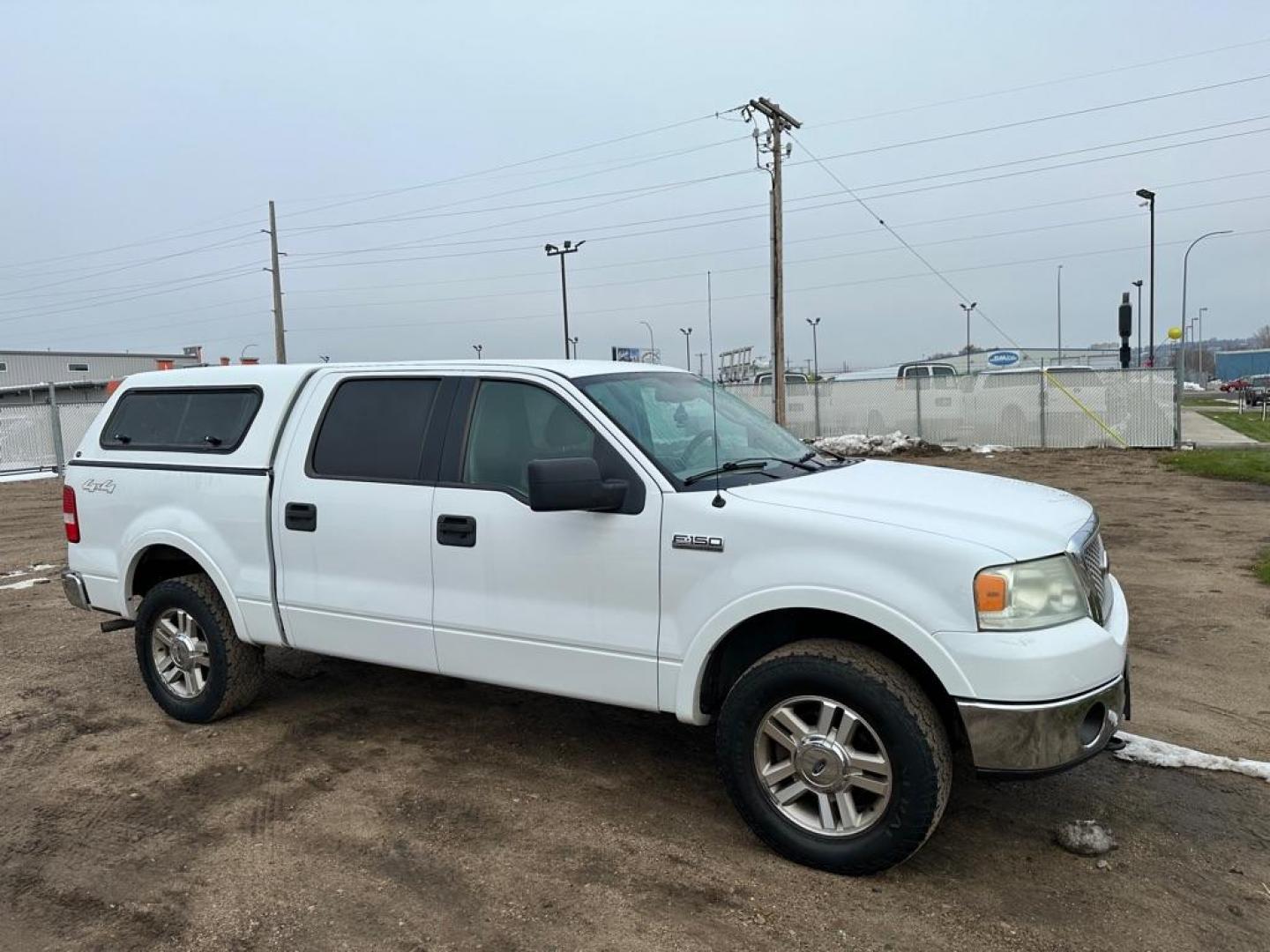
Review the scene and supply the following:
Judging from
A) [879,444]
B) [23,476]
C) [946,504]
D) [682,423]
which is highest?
[682,423]

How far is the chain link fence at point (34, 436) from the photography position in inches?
792

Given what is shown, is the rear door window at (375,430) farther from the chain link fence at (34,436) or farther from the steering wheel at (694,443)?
the chain link fence at (34,436)

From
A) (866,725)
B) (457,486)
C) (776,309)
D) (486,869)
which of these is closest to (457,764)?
(486,869)

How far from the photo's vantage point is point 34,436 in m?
20.5

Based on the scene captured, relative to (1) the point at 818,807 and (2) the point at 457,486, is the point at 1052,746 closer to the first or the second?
(1) the point at 818,807

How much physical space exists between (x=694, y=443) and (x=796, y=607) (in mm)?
944

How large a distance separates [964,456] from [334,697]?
1848 cm

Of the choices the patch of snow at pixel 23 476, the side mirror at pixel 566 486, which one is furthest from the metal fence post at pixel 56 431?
the side mirror at pixel 566 486

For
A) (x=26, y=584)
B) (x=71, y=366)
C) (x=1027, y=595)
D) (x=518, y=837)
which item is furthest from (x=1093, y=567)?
(x=71, y=366)

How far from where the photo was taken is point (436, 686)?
5.61m

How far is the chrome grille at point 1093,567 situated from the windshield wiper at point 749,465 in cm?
114

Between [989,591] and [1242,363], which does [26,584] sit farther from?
[1242,363]

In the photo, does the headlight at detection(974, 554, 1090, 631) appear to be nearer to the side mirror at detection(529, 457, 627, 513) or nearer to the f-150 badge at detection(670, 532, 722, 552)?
the f-150 badge at detection(670, 532, 722, 552)

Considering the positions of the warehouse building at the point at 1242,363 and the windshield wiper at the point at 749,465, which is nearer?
the windshield wiper at the point at 749,465
